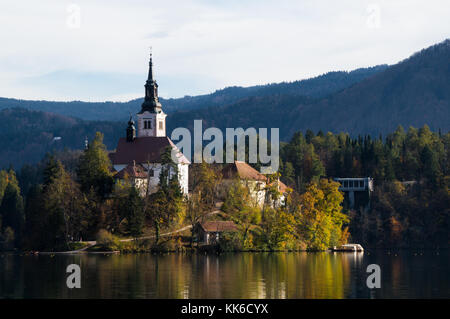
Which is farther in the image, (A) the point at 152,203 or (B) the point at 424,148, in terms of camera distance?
(B) the point at 424,148

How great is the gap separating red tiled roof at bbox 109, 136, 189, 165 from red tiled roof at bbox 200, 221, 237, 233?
768 inches

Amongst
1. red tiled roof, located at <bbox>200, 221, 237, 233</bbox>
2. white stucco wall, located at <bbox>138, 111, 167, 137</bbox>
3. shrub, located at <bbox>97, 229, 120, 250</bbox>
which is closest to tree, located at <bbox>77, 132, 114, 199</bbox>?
shrub, located at <bbox>97, 229, 120, 250</bbox>

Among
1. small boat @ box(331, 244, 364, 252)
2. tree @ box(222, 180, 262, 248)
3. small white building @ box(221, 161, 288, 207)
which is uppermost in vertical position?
small white building @ box(221, 161, 288, 207)

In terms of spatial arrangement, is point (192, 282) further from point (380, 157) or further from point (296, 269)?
point (380, 157)

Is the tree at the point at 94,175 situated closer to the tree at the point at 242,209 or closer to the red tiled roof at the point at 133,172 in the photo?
the red tiled roof at the point at 133,172

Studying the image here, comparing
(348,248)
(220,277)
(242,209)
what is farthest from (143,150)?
(220,277)

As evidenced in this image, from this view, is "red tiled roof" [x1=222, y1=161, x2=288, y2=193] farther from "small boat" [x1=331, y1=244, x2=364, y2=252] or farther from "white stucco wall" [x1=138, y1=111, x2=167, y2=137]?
"white stucco wall" [x1=138, y1=111, x2=167, y2=137]

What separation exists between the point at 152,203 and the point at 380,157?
56.4 m

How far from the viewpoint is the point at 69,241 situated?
105 meters

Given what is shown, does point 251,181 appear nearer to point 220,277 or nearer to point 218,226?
point 218,226

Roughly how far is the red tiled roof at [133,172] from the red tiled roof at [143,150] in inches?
161

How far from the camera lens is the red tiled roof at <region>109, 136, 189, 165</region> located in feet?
413

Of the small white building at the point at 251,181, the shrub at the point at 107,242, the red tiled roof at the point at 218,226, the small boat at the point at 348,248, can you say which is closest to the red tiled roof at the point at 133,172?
the small white building at the point at 251,181
